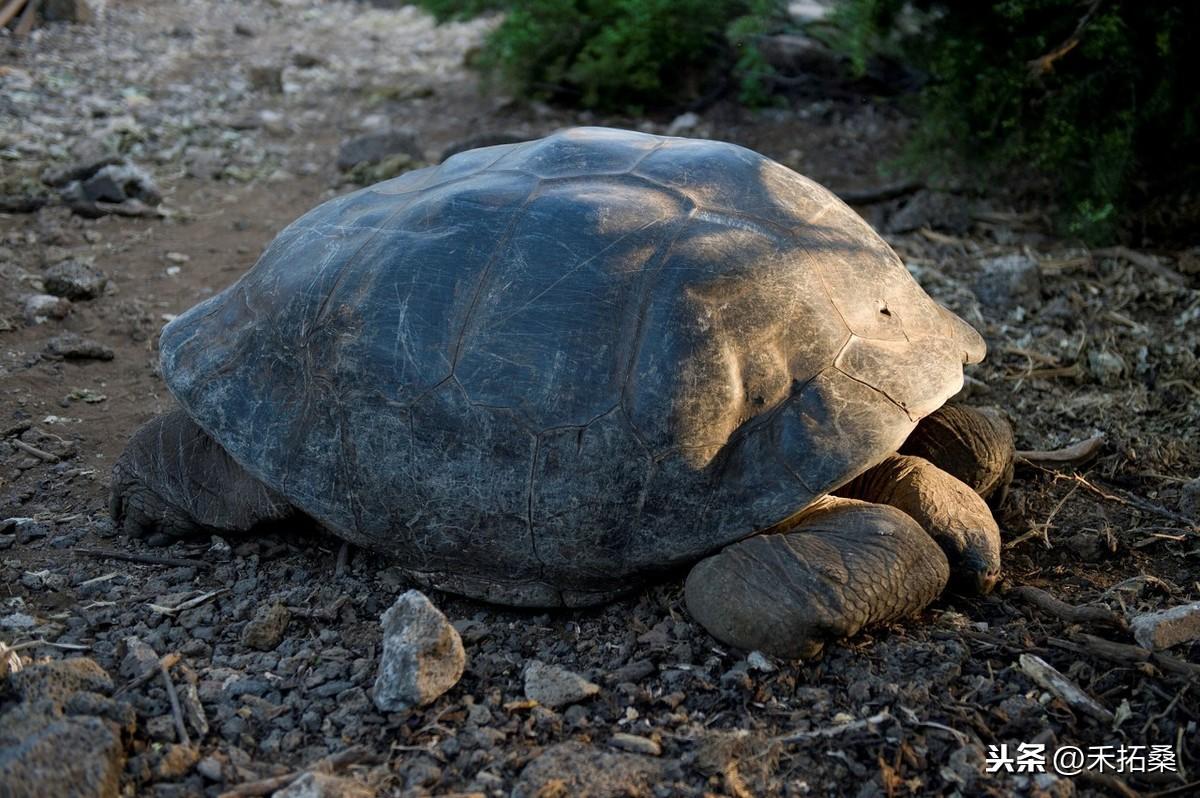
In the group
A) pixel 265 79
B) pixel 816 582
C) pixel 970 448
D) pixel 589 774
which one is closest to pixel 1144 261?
pixel 970 448

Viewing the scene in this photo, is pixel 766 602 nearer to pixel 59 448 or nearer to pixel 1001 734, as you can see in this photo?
pixel 1001 734

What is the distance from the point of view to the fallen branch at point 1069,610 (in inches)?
123

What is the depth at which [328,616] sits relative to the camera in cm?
337

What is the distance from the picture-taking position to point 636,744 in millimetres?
2785

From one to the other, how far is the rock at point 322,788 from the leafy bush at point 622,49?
6.40 metres

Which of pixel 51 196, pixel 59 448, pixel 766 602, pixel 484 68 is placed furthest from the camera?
pixel 484 68

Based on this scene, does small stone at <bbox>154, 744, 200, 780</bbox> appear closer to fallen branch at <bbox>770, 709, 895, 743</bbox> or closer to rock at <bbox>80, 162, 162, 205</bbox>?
fallen branch at <bbox>770, 709, 895, 743</bbox>

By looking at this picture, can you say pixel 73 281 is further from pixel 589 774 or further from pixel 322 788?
pixel 589 774

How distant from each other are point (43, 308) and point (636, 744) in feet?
13.0

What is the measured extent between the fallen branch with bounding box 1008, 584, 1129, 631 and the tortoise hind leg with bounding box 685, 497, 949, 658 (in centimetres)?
32

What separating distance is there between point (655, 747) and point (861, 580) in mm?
748

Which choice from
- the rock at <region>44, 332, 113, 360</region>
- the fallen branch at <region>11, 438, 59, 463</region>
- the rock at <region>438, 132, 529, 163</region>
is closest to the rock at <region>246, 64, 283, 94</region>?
the rock at <region>438, 132, 529, 163</region>

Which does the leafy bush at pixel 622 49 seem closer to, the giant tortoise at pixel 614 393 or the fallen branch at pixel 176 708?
the giant tortoise at pixel 614 393

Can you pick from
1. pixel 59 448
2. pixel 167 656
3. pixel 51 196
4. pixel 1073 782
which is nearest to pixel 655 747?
pixel 1073 782
